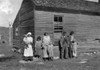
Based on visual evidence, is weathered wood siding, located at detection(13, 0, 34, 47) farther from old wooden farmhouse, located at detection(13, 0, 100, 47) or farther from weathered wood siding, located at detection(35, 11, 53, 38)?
weathered wood siding, located at detection(35, 11, 53, 38)

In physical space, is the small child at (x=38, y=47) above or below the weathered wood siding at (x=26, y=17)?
below

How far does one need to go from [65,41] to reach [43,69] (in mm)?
5168

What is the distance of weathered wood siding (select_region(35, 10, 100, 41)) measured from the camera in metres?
15.3

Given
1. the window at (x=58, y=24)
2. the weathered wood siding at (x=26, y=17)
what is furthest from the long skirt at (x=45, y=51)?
the window at (x=58, y=24)

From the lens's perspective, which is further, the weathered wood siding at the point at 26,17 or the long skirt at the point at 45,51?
the weathered wood siding at the point at 26,17

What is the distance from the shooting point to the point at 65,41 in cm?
1363

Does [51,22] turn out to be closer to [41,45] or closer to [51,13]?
[51,13]

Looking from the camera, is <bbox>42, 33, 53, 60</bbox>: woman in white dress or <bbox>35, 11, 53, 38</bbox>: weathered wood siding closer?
<bbox>42, 33, 53, 60</bbox>: woman in white dress

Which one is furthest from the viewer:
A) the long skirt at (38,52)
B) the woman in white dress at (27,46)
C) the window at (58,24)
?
the window at (58,24)

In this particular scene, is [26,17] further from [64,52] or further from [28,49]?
[28,49]

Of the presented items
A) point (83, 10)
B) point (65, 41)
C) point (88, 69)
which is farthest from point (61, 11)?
point (88, 69)

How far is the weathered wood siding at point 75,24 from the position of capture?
1525 centimetres

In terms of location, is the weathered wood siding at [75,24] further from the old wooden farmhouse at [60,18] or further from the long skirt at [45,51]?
the long skirt at [45,51]

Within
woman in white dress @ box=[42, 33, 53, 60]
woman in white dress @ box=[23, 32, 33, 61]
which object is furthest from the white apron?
woman in white dress @ box=[42, 33, 53, 60]
